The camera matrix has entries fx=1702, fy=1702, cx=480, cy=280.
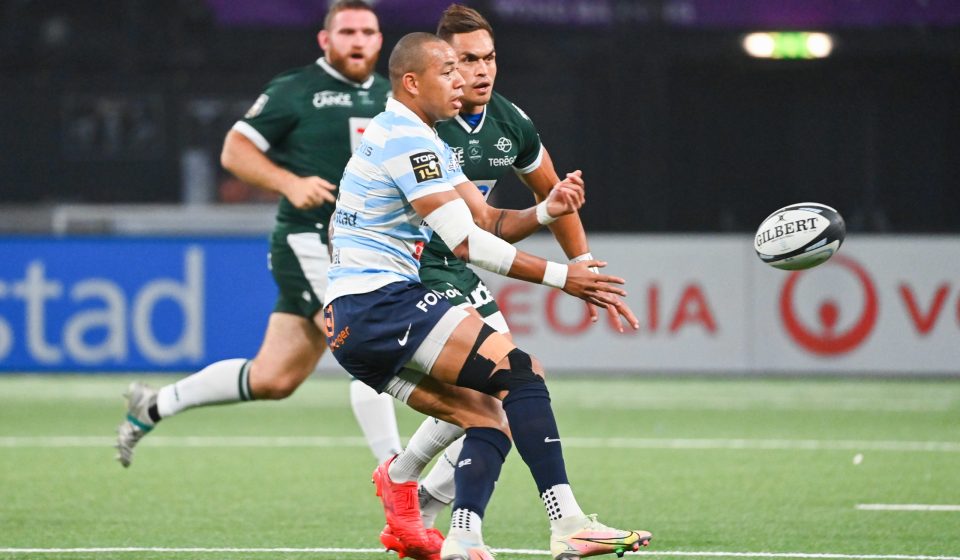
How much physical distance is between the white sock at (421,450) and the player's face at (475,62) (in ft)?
4.12

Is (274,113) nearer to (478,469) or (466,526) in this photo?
(478,469)

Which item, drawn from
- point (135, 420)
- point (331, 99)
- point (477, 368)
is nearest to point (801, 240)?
point (477, 368)

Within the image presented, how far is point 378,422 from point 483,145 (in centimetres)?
164

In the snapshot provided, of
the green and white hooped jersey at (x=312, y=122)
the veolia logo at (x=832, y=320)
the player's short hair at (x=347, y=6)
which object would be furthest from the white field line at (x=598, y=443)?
the veolia logo at (x=832, y=320)

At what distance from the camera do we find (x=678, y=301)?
14.3 metres

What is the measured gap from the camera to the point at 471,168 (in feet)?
21.9

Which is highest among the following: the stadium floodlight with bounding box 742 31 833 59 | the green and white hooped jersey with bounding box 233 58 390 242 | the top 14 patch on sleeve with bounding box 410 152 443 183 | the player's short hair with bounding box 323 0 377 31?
the stadium floodlight with bounding box 742 31 833 59

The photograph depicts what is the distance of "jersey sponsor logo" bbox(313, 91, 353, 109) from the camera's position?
8.02m

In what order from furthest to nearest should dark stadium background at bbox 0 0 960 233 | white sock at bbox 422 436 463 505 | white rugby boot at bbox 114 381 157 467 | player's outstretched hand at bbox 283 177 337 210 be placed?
dark stadium background at bbox 0 0 960 233
white rugby boot at bbox 114 381 157 467
player's outstretched hand at bbox 283 177 337 210
white sock at bbox 422 436 463 505

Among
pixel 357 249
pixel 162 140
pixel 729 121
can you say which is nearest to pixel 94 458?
pixel 357 249

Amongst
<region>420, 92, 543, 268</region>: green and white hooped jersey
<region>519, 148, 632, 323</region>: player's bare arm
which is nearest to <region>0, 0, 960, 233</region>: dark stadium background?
<region>519, 148, 632, 323</region>: player's bare arm

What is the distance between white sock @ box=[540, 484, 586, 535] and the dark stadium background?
38.0 feet

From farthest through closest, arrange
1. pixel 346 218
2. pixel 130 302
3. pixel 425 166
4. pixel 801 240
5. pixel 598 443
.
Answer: pixel 130 302, pixel 598 443, pixel 801 240, pixel 346 218, pixel 425 166

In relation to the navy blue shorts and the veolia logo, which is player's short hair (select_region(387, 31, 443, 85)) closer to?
the navy blue shorts
